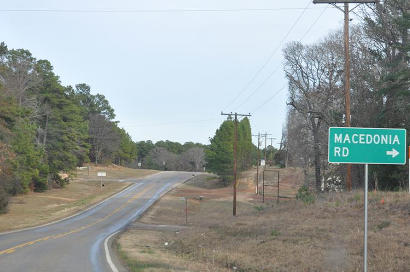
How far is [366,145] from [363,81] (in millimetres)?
29455

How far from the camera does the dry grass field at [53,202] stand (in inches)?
1489

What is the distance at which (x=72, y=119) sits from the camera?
69.6 m

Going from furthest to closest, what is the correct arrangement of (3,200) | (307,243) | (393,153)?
(3,200), (307,243), (393,153)

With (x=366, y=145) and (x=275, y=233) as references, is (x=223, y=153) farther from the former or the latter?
(x=366, y=145)

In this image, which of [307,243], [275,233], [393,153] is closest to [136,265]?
[307,243]

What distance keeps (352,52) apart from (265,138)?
6177cm

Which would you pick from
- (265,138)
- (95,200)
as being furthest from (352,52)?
(265,138)

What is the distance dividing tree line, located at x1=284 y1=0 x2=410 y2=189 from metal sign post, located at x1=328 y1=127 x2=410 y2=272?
18491 millimetres

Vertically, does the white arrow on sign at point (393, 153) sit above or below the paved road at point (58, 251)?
above

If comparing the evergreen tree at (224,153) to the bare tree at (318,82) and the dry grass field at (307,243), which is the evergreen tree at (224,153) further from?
the dry grass field at (307,243)

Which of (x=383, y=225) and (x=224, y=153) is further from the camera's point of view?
(x=224, y=153)

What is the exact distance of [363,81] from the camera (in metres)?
36.1

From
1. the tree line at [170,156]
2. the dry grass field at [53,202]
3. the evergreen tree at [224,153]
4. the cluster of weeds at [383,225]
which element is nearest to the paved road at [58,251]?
the dry grass field at [53,202]

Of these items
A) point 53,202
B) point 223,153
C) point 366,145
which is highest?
point 223,153
